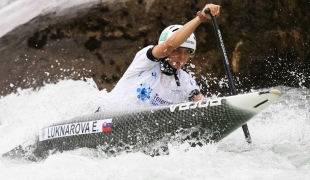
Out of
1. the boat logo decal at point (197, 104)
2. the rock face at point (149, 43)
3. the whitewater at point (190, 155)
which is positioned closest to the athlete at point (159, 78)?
the whitewater at point (190, 155)

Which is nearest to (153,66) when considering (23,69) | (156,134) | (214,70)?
(156,134)

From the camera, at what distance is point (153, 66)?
7328mm

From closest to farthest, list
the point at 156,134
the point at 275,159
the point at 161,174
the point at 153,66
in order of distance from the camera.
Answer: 1. the point at 161,174
2. the point at 275,159
3. the point at 156,134
4. the point at 153,66

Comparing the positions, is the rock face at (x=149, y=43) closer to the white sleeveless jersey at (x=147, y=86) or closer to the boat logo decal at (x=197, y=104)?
the white sleeveless jersey at (x=147, y=86)

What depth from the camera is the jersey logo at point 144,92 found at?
7.28 m

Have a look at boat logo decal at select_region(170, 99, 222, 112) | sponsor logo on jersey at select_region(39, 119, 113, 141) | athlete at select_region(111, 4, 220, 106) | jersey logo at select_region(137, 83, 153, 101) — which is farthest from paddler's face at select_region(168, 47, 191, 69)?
sponsor logo on jersey at select_region(39, 119, 113, 141)

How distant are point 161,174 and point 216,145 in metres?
1.32

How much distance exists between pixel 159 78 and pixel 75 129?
3.72ft

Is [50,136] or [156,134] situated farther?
[50,136]

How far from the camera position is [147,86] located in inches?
287

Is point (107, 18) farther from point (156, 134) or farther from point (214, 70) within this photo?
point (156, 134)

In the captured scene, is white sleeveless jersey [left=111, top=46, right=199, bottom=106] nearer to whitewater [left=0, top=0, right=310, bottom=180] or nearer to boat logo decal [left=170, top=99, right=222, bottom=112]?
whitewater [left=0, top=0, right=310, bottom=180]

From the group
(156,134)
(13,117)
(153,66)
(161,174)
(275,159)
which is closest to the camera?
(161,174)

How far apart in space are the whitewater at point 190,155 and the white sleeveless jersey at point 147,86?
21cm
